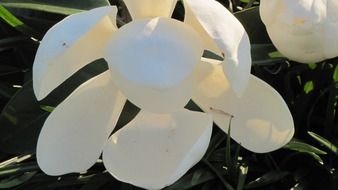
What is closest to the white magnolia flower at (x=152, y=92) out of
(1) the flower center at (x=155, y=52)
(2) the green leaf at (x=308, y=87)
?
(1) the flower center at (x=155, y=52)

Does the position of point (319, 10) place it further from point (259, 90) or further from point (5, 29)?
point (5, 29)

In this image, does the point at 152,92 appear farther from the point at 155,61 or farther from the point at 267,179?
the point at 267,179

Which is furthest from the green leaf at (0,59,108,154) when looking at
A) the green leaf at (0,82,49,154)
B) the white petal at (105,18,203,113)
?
the white petal at (105,18,203,113)

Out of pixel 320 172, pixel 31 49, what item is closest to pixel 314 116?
pixel 320 172

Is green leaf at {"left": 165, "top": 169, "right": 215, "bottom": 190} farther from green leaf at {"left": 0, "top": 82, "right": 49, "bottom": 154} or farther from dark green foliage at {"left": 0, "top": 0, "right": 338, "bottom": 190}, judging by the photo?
green leaf at {"left": 0, "top": 82, "right": 49, "bottom": 154}

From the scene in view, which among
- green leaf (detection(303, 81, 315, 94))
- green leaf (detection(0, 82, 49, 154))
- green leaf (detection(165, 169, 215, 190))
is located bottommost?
green leaf (detection(165, 169, 215, 190))

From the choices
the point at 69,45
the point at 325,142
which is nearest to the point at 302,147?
the point at 325,142
